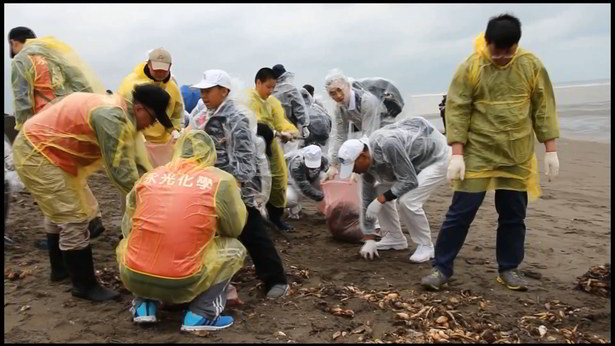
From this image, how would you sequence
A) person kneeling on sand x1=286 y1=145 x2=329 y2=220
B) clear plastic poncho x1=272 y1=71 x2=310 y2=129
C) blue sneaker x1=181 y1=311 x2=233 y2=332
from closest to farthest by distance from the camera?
blue sneaker x1=181 y1=311 x2=233 y2=332 → person kneeling on sand x1=286 y1=145 x2=329 y2=220 → clear plastic poncho x1=272 y1=71 x2=310 y2=129

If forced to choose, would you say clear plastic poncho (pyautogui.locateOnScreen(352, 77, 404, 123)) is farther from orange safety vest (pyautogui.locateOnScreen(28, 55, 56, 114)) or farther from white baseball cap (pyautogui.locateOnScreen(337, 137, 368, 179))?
orange safety vest (pyautogui.locateOnScreen(28, 55, 56, 114))

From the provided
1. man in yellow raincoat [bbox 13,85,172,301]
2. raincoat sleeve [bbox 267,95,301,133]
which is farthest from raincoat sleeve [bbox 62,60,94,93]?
raincoat sleeve [bbox 267,95,301,133]

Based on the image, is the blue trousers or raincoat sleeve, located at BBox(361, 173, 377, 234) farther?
raincoat sleeve, located at BBox(361, 173, 377, 234)

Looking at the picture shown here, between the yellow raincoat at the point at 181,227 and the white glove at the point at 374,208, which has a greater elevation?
the yellow raincoat at the point at 181,227

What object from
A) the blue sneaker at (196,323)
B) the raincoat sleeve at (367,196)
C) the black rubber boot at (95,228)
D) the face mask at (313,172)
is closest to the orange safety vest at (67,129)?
the blue sneaker at (196,323)

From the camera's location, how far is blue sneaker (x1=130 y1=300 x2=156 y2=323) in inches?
123

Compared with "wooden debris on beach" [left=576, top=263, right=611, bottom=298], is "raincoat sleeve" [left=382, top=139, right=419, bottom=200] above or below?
above

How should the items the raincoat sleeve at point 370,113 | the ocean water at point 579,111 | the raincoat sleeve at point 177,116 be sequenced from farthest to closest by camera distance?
1. the ocean water at point 579,111
2. the raincoat sleeve at point 370,113
3. the raincoat sleeve at point 177,116

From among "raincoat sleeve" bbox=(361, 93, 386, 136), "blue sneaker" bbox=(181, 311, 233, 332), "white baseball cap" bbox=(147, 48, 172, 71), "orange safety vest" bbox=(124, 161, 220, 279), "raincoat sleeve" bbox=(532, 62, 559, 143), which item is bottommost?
"blue sneaker" bbox=(181, 311, 233, 332)

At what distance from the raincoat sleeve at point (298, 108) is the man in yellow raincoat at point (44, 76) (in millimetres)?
2503

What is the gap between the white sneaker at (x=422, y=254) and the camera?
464 cm

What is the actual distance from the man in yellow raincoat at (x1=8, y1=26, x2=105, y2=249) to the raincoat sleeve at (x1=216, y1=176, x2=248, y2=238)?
213 centimetres

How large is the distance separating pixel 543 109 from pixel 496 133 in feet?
1.22

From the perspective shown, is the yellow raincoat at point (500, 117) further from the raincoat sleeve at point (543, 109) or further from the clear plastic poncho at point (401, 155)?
the clear plastic poncho at point (401, 155)
